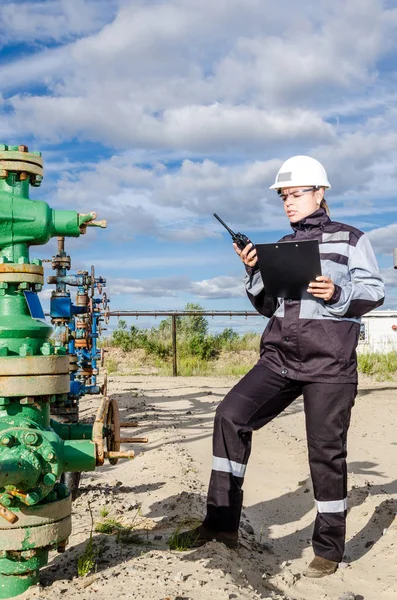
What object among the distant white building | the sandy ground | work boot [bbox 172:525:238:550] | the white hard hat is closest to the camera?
the sandy ground

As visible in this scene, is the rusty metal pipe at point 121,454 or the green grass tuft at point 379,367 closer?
the rusty metal pipe at point 121,454

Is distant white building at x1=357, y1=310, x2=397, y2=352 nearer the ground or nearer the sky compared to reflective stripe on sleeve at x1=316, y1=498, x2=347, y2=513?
nearer the sky

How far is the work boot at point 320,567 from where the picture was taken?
3.46 meters

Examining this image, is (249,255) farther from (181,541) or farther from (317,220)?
(181,541)

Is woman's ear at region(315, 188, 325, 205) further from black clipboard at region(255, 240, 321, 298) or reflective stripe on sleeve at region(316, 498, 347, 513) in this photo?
reflective stripe on sleeve at region(316, 498, 347, 513)

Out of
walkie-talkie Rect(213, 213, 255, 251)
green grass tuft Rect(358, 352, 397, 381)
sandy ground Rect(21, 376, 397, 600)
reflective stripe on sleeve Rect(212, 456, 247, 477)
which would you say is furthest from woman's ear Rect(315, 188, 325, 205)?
green grass tuft Rect(358, 352, 397, 381)

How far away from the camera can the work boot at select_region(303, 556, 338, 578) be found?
3.46 metres

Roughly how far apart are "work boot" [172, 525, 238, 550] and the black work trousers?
2 centimetres

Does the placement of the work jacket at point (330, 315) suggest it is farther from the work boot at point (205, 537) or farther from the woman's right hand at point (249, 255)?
the work boot at point (205, 537)

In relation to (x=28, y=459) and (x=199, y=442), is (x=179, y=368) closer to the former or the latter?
(x=199, y=442)

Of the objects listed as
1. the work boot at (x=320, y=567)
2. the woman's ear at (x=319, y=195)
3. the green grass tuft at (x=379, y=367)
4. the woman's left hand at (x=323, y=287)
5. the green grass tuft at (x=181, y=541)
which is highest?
the woman's ear at (x=319, y=195)

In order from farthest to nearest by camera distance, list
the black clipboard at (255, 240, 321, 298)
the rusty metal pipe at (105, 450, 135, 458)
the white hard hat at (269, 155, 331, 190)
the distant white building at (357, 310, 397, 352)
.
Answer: the distant white building at (357, 310, 397, 352) → the white hard hat at (269, 155, 331, 190) → the black clipboard at (255, 240, 321, 298) → the rusty metal pipe at (105, 450, 135, 458)

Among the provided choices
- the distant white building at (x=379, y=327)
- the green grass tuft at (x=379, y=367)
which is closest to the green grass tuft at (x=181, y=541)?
the green grass tuft at (x=379, y=367)

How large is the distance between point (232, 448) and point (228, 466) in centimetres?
9
